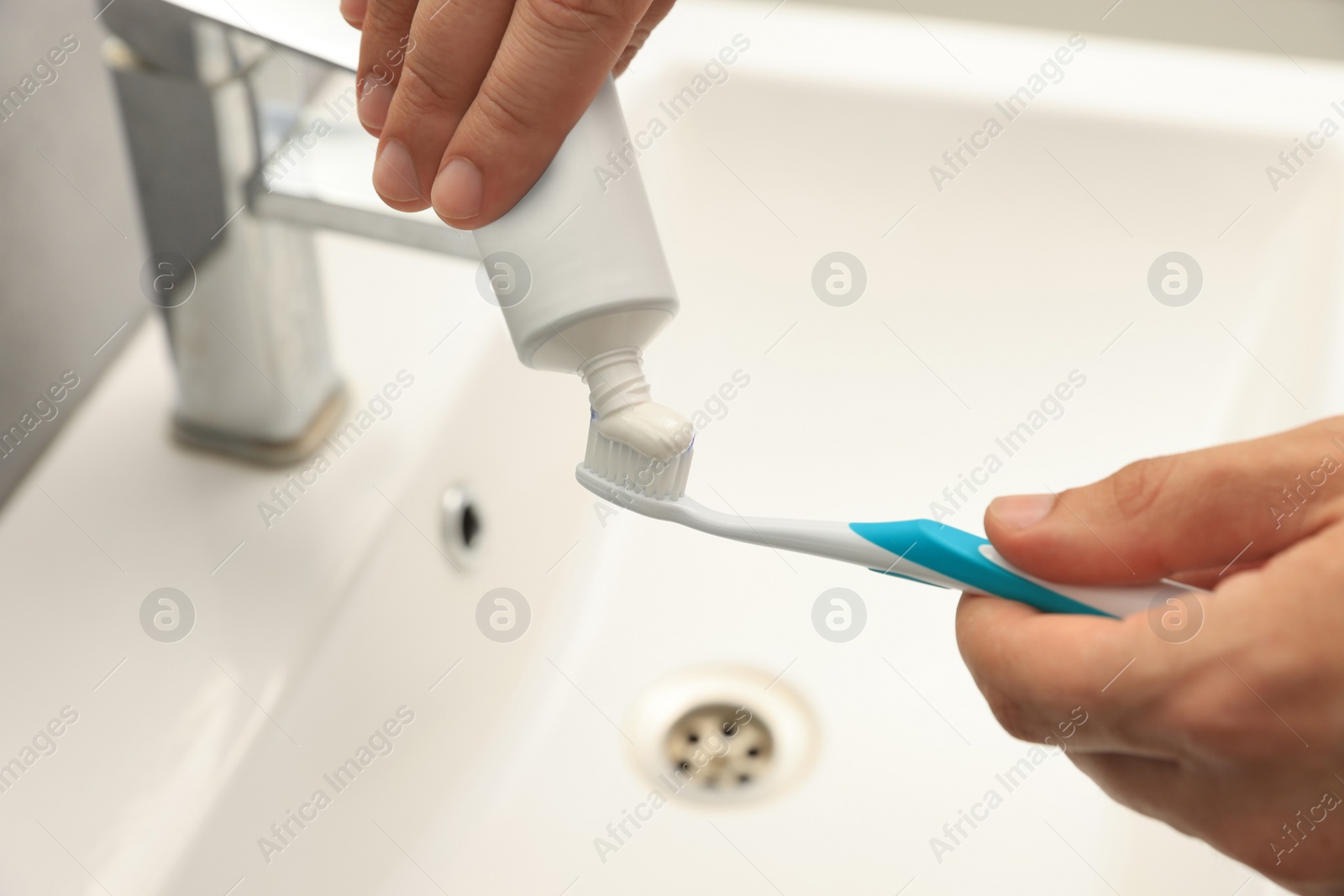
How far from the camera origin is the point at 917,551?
325mm

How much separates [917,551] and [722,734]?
0.26 metres

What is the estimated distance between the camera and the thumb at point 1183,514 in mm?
320

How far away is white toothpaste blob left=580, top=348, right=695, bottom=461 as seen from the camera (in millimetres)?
340

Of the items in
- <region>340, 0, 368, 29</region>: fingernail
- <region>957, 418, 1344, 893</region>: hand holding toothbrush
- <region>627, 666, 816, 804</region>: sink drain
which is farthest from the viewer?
<region>627, 666, 816, 804</region>: sink drain

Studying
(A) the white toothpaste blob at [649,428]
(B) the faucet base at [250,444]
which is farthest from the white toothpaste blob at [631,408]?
(B) the faucet base at [250,444]

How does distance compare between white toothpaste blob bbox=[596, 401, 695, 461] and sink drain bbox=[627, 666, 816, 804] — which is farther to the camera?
sink drain bbox=[627, 666, 816, 804]

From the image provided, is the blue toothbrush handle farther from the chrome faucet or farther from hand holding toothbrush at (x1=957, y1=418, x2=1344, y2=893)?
the chrome faucet

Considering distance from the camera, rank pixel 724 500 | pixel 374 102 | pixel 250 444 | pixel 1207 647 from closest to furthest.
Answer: pixel 1207 647
pixel 374 102
pixel 250 444
pixel 724 500

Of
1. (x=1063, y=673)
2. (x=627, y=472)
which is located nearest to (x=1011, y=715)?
(x=1063, y=673)

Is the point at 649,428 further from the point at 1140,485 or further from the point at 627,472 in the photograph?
the point at 1140,485

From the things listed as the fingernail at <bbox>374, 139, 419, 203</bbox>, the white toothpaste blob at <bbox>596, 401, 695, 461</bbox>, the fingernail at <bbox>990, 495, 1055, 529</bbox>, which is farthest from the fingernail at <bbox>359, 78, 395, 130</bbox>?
the fingernail at <bbox>990, 495, 1055, 529</bbox>

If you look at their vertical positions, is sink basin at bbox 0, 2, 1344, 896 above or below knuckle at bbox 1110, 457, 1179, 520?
below

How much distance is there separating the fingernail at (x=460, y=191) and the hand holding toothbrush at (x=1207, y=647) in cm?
18

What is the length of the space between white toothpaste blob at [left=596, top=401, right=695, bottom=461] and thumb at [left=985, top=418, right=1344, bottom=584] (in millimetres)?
95
